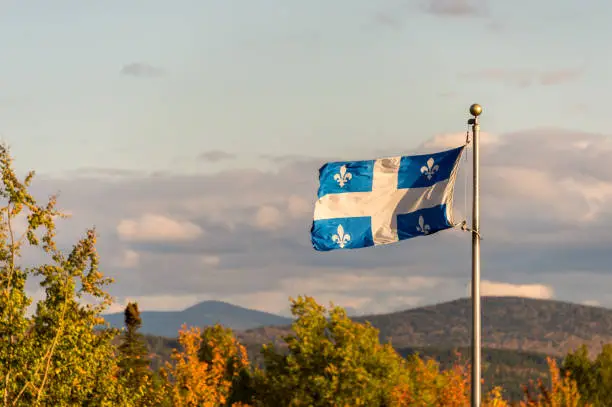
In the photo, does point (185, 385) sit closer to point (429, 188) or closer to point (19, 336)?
point (19, 336)

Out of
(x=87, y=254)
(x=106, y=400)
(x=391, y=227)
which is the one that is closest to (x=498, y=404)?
(x=106, y=400)

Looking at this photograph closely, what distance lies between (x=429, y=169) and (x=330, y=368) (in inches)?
2867

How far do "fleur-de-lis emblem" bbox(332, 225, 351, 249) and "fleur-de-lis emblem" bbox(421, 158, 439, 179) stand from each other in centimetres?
232

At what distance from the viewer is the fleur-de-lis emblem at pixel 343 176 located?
87.8ft

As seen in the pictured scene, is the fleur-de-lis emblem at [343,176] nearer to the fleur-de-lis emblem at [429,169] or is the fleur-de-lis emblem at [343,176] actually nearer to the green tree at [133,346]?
the fleur-de-lis emblem at [429,169]

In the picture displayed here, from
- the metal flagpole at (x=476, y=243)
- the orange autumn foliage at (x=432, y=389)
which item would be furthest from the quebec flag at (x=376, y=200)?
the orange autumn foliage at (x=432, y=389)

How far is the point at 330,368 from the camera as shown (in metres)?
97.7

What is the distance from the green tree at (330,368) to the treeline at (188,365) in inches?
4.0

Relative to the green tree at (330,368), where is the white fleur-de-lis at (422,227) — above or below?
below

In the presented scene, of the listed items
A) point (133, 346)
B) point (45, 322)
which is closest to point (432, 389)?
point (133, 346)

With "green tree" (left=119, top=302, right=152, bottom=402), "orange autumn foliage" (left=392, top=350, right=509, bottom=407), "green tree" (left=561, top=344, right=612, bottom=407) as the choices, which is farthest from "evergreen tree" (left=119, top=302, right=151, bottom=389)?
"green tree" (left=561, top=344, right=612, bottom=407)

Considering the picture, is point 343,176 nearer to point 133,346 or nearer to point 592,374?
point 133,346

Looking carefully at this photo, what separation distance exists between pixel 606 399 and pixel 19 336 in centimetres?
10489

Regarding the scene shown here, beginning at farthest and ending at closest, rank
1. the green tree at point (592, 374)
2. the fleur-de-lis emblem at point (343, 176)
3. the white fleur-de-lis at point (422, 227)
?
the green tree at point (592, 374) < the fleur-de-lis emblem at point (343, 176) < the white fleur-de-lis at point (422, 227)
